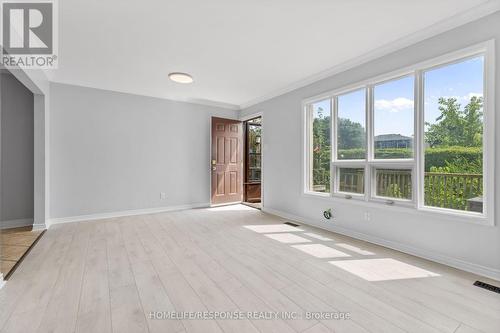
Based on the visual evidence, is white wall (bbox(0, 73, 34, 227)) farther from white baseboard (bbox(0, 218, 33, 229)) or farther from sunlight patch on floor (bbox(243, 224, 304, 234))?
sunlight patch on floor (bbox(243, 224, 304, 234))

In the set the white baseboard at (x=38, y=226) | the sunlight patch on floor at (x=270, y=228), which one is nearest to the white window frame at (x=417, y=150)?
the sunlight patch on floor at (x=270, y=228)

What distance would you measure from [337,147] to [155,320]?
3247 mm

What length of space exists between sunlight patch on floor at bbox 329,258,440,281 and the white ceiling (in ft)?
8.33

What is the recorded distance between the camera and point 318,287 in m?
2.00

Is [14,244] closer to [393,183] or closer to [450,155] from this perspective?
[393,183]

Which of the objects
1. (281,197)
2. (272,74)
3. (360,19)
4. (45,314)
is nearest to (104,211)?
(45,314)

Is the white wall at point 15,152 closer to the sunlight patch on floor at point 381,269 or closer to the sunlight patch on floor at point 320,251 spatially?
the sunlight patch on floor at point 320,251

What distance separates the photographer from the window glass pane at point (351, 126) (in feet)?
10.8

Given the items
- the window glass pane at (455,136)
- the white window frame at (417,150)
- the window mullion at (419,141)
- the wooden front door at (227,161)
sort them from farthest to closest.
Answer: the wooden front door at (227,161), the window mullion at (419,141), the window glass pane at (455,136), the white window frame at (417,150)

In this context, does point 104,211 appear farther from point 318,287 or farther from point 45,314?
point 318,287

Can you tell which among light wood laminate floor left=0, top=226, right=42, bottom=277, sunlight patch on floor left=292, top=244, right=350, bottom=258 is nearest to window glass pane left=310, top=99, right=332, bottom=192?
sunlight patch on floor left=292, top=244, right=350, bottom=258

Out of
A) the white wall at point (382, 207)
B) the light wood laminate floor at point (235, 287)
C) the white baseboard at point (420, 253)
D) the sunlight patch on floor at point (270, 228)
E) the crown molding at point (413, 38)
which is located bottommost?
the light wood laminate floor at point (235, 287)

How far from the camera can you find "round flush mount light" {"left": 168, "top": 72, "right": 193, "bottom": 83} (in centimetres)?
372

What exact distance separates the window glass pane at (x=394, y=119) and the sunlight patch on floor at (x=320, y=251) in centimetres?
141
